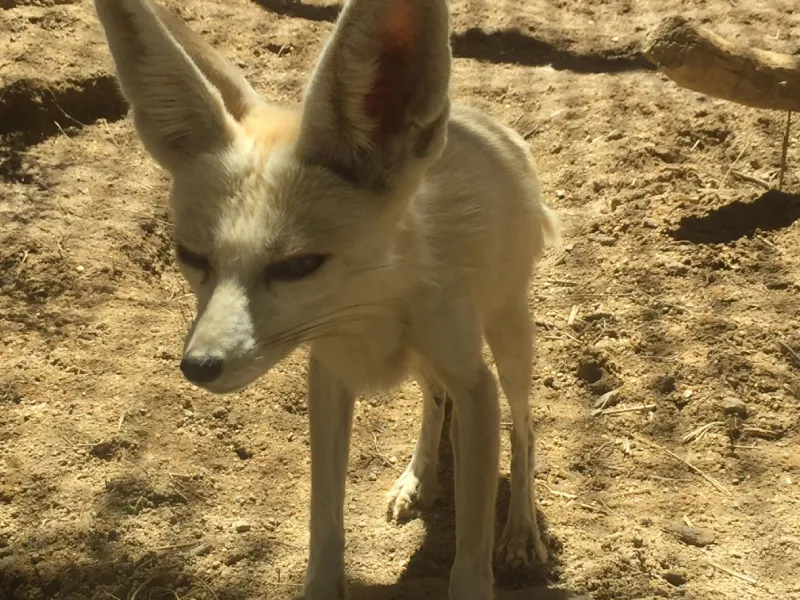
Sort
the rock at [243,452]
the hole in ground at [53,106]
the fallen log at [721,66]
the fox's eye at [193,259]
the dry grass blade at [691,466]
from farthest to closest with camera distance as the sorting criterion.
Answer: the hole in ground at [53,106] < the fallen log at [721,66] < the rock at [243,452] < the dry grass blade at [691,466] < the fox's eye at [193,259]

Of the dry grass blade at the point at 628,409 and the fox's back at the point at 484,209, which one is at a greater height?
the fox's back at the point at 484,209

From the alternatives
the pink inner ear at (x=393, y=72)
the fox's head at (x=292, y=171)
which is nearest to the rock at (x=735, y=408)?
the fox's head at (x=292, y=171)

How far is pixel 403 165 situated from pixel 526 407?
1.44 metres

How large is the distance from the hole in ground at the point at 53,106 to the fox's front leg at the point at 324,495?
2916 mm

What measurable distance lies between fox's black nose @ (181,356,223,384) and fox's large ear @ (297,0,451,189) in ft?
1.96

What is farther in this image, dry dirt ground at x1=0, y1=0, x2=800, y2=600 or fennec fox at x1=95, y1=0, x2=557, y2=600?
dry dirt ground at x1=0, y1=0, x2=800, y2=600

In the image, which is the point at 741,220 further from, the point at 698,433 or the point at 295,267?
the point at 295,267

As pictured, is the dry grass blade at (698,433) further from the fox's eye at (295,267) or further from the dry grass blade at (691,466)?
the fox's eye at (295,267)

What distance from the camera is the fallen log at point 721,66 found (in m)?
4.26

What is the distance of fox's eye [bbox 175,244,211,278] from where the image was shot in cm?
215

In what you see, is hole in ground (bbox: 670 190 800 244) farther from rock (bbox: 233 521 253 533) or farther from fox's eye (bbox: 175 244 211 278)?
fox's eye (bbox: 175 244 211 278)

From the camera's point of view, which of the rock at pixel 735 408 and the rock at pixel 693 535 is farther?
the rock at pixel 735 408

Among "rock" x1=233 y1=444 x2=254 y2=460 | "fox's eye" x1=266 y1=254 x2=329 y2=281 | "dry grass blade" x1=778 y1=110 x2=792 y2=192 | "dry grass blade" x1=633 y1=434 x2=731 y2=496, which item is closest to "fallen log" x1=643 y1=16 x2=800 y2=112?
"dry grass blade" x1=778 y1=110 x2=792 y2=192

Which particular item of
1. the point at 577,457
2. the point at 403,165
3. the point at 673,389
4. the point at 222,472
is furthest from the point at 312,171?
the point at 673,389
